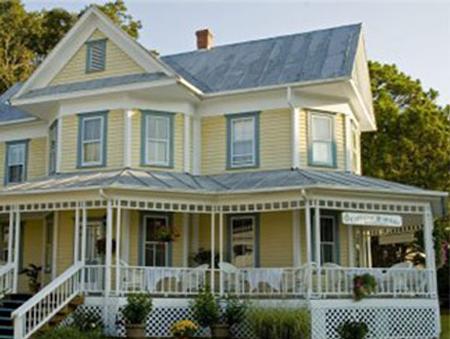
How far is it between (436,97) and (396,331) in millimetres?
20721

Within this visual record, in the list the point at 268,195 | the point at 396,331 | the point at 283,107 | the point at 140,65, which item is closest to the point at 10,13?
the point at 140,65

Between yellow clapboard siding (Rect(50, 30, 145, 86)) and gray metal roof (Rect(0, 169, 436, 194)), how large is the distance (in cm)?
319

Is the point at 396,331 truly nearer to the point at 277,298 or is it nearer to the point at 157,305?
the point at 277,298

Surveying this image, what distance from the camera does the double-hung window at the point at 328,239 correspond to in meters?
20.1

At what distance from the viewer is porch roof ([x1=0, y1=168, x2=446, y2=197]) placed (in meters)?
18.1

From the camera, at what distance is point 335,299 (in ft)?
57.4

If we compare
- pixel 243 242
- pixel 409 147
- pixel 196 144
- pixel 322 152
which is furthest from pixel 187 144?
pixel 409 147

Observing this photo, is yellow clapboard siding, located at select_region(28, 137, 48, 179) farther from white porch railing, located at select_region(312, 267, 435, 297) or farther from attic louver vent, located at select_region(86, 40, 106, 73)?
white porch railing, located at select_region(312, 267, 435, 297)

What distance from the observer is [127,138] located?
20438mm

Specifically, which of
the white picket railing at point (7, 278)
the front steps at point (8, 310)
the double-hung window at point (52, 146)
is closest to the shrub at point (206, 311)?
the front steps at point (8, 310)

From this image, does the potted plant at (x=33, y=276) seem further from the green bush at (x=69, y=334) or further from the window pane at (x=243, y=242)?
the window pane at (x=243, y=242)

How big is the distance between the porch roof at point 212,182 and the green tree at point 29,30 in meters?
22.6

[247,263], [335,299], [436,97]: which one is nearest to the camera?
[335,299]

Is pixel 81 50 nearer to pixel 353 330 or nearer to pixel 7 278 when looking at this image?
pixel 7 278
